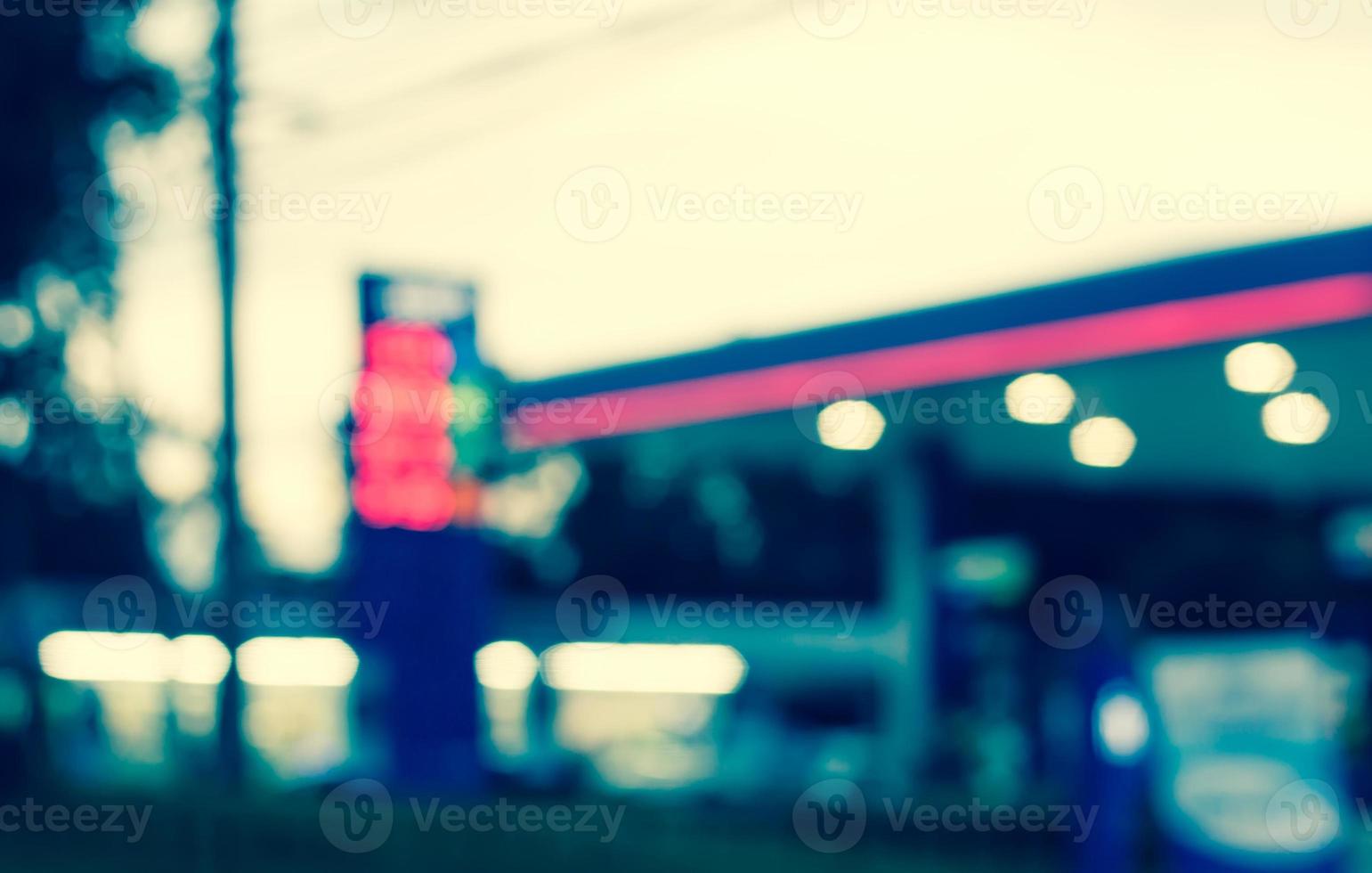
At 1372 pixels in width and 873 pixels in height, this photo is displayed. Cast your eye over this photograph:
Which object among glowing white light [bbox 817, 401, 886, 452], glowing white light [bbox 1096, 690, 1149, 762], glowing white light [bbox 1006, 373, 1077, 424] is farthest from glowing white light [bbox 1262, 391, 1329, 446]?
glowing white light [bbox 1096, 690, 1149, 762]

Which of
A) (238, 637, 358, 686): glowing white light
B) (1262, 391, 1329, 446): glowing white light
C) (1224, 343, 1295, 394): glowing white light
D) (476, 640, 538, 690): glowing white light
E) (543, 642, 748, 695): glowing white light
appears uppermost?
(238, 637, 358, 686): glowing white light

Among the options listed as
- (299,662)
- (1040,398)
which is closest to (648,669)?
(1040,398)

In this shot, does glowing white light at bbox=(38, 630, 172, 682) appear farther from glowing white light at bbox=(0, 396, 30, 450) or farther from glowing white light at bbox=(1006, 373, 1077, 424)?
glowing white light at bbox=(1006, 373, 1077, 424)

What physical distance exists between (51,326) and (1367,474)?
1284cm

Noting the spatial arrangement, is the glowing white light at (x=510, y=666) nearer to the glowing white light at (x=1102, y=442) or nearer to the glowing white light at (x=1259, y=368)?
the glowing white light at (x=1102, y=442)

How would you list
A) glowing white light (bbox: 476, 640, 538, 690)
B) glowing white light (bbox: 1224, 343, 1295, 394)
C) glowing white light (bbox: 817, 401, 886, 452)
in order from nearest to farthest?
glowing white light (bbox: 1224, 343, 1295, 394), glowing white light (bbox: 817, 401, 886, 452), glowing white light (bbox: 476, 640, 538, 690)

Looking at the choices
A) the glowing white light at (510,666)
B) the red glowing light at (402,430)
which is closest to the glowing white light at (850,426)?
the red glowing light at (402,430)

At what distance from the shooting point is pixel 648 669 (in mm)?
21719

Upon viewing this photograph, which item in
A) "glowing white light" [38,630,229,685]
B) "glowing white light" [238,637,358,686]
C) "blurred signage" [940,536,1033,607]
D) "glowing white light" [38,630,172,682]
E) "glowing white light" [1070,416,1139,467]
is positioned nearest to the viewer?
"glowing white light" [1070,416,1139,467]

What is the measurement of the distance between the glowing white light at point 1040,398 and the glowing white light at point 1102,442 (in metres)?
0.39

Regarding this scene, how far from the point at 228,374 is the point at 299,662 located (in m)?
26.1

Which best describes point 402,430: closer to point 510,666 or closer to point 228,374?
point 228,374

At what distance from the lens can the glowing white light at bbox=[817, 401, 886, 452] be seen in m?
14.9

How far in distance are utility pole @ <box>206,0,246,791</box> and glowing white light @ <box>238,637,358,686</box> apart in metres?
23.5
